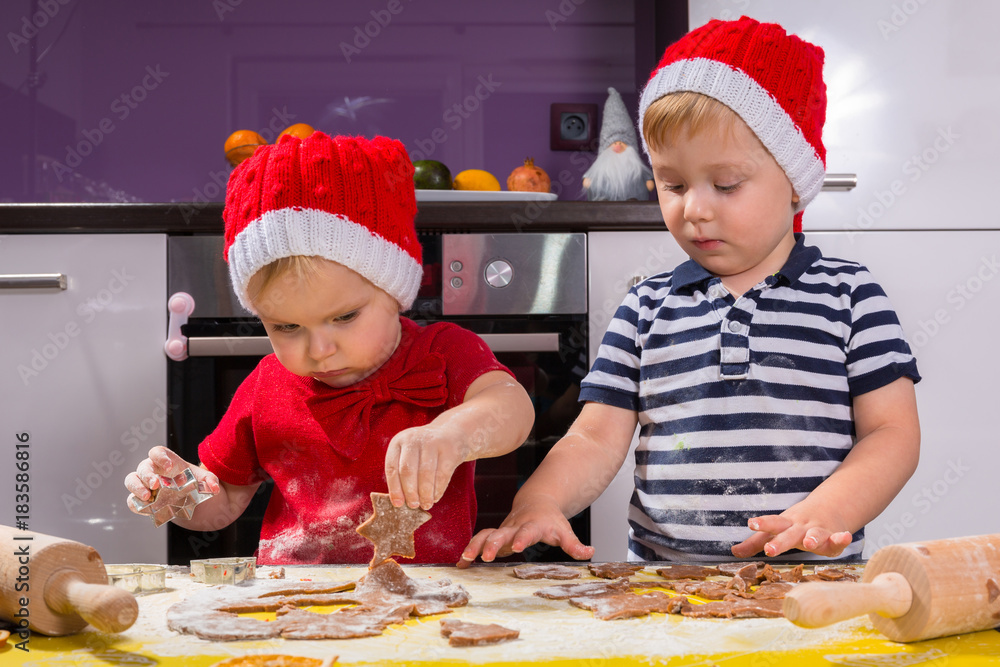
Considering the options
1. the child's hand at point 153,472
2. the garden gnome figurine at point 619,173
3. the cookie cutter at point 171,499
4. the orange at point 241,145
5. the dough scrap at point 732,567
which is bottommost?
the dough scrap at point 732,567

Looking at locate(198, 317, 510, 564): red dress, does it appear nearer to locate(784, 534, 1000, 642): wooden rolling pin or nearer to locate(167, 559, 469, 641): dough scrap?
locate(167, 559, 469, 641): dough scrap

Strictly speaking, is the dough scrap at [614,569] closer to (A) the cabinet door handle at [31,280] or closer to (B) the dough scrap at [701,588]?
(B) the dough scrap at [701,588]

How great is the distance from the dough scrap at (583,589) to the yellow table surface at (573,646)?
0.05 metres

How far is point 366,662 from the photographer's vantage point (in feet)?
1.77

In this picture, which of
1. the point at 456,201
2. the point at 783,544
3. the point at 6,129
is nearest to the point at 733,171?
the point at 783,544

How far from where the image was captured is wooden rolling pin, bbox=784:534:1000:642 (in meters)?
0.52

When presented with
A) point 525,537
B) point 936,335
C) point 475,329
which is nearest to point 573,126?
point 475,329

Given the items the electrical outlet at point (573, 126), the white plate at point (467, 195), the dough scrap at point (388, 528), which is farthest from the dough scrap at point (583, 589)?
the electrical outlet at point (573, 126)

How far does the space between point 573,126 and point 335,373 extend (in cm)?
154

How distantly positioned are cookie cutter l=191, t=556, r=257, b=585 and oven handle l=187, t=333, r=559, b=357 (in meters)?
0.90

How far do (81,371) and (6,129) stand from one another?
1035 mm

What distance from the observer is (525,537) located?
82 centimetres

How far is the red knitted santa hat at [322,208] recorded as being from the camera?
913 mm

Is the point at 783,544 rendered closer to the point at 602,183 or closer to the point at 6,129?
the point at 602,183
